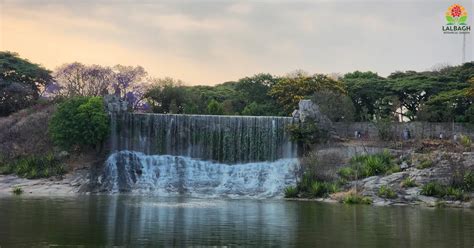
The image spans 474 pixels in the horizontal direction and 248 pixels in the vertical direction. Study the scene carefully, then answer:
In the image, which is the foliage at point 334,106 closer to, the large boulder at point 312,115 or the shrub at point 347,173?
the large boulder at point 312,115

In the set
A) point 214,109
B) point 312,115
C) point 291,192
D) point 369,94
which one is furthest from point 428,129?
point 214,109

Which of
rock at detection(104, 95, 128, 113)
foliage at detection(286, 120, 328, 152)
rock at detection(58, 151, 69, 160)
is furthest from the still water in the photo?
rock at detection(104, 95, 128, 113)

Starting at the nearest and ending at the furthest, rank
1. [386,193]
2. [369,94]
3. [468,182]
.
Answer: [468,182]
[386,193]
[369,94]

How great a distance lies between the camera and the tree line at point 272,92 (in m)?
46.8

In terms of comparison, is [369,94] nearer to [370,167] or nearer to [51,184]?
[370,167]

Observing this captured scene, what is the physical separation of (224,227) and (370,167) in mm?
20056

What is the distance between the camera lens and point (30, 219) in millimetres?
19828

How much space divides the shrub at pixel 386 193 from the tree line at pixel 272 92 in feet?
37.7

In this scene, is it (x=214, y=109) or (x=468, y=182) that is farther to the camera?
(x=214, y=109)

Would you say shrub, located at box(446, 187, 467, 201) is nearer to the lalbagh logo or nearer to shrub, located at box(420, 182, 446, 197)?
shrub, located at box(420, 182, 446, 197)

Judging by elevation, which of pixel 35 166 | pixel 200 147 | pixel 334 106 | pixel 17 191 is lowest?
pixel 17 191

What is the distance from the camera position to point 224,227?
1939 centimetres

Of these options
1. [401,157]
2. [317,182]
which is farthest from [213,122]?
[401,157]

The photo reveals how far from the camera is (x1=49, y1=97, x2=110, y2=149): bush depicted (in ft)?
134
